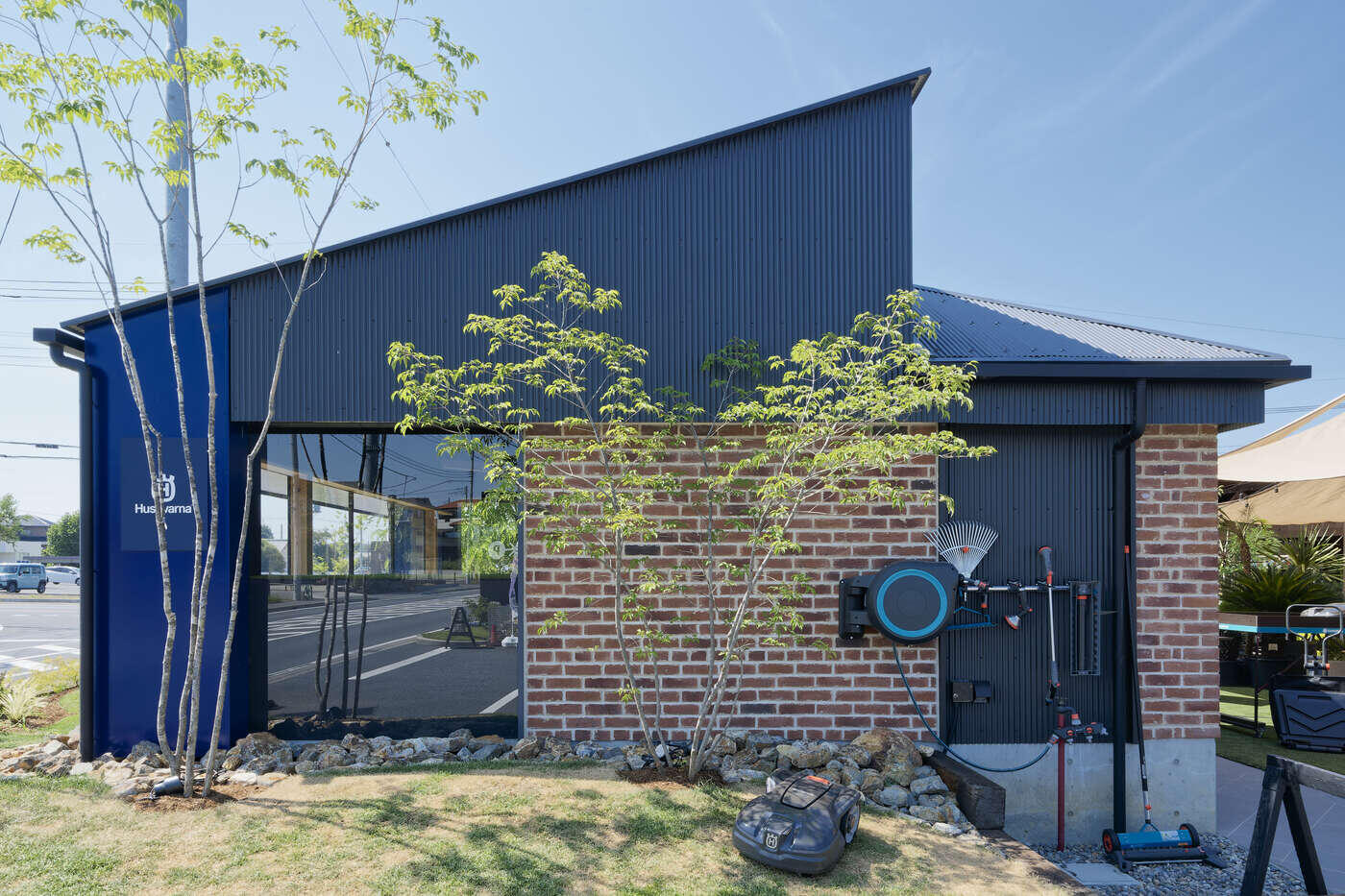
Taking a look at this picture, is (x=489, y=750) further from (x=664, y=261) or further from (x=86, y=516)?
(x=664, y=261)

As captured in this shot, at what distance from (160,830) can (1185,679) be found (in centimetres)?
638

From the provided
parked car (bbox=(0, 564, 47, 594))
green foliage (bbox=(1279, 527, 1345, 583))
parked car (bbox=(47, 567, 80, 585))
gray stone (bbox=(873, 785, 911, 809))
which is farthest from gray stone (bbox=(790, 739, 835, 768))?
parked car (bbox=(47, 567, 80, 585))

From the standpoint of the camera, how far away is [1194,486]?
5.21 metres

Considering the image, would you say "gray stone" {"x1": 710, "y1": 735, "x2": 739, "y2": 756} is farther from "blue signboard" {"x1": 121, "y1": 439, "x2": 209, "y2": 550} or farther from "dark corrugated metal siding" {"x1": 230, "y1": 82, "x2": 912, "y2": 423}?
"blue signboard" {"x1": 121, "y1": 439, "x2": 209, "y2": 550}

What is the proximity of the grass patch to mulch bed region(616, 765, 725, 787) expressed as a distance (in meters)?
0.08

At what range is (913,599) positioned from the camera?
185 inches

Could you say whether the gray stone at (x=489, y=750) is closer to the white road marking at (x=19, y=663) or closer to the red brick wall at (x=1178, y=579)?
the red brick wall at (x=1178, y=579)

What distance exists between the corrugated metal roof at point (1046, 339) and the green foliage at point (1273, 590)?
17.7 ft

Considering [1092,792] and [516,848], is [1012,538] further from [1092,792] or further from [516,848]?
[516,848]

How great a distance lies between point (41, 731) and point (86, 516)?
2941 millimetres

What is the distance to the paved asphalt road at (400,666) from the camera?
5414mm

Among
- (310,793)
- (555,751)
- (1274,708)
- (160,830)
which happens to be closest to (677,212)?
(555,751)

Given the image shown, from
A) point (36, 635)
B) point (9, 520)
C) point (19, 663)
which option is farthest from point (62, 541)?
point (19, 663)

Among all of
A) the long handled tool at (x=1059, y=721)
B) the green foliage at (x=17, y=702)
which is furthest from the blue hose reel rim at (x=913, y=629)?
the green foliage at (x=17, y=702)
